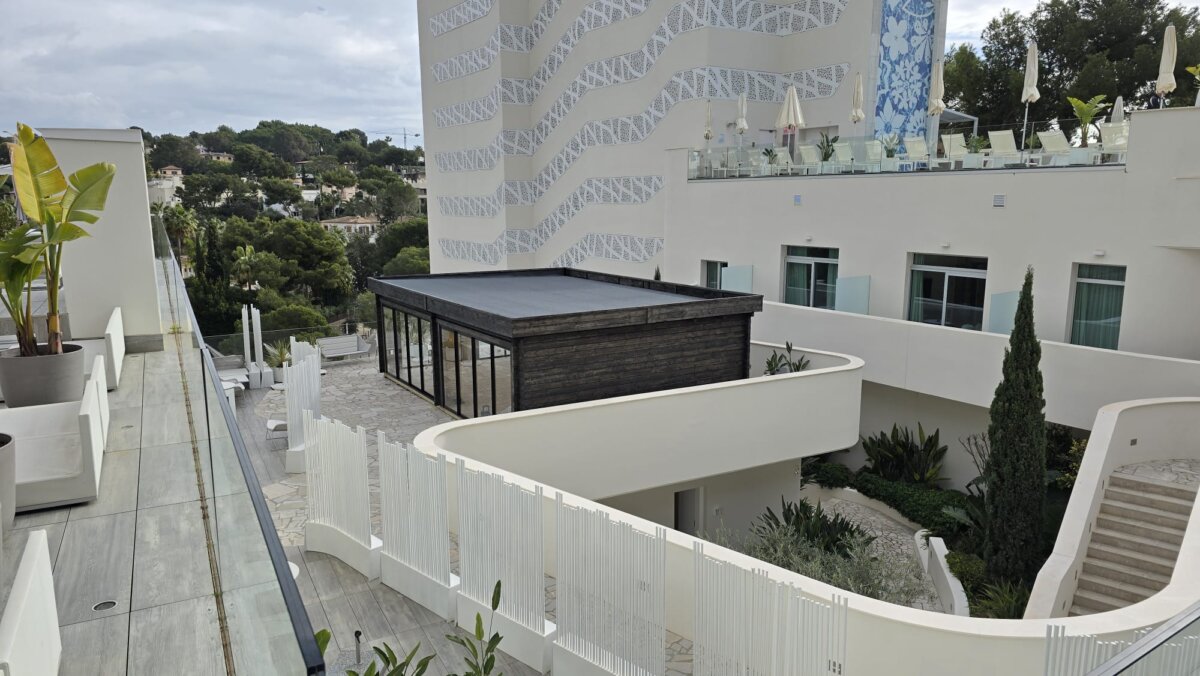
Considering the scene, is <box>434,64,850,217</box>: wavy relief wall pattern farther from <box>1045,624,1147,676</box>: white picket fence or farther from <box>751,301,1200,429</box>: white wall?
<box>1045,624,1147,676</box>: white picket fence

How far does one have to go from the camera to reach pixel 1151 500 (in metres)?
10.9

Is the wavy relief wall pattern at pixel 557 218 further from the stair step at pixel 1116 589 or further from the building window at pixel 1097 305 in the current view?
the stair step at pixel 1116 589

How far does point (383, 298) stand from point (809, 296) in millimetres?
10233

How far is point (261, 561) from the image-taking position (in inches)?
118

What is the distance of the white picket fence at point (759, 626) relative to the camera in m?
5.72

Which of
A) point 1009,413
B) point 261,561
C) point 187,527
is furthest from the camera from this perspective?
point 1009,413

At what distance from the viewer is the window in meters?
22.9

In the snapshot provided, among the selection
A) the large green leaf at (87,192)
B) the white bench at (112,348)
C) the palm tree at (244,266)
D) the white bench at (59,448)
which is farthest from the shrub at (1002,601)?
the palm tree at (244,266)

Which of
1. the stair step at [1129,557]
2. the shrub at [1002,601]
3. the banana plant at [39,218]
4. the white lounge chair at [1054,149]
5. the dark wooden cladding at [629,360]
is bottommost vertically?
the shrub at [1002,601]

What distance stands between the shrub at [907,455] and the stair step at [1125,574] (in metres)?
6.63

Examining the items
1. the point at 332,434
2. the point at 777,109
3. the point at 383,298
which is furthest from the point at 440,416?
the point at 777,109

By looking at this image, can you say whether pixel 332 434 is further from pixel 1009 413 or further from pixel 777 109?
pixel 777 109

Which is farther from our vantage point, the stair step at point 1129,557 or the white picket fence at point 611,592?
the stair step at point 1129,557

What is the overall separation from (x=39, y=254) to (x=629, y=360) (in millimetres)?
8158
